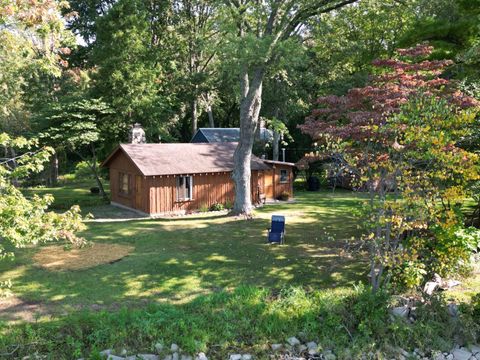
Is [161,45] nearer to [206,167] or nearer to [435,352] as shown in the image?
[206,167]

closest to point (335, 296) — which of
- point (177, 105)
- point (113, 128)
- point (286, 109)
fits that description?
point (113, 128)

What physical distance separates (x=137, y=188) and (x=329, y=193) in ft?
48.6

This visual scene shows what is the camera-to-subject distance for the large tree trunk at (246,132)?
66.7 ft

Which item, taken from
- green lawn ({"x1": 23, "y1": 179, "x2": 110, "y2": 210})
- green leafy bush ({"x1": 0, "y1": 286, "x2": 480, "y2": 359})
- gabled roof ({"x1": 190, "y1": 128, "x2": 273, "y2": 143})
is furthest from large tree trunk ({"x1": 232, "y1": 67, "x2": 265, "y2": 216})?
gabled roof ({"x1": 190, "y1": 128, "x2": 273, "y2": 143})

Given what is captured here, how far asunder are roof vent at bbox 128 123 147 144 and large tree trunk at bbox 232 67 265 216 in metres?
8.94

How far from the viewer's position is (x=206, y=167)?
2386 cm

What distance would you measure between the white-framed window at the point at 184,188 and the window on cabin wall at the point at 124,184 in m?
3.37

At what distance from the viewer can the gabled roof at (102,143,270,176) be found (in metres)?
22.4

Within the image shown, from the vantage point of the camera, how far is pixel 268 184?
26906mm

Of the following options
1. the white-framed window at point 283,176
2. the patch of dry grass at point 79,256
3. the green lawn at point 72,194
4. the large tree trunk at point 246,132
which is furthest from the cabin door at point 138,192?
the white-framed window at point 283,176

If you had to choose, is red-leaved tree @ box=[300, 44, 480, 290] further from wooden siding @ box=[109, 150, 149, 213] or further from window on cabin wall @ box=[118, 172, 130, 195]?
window on cabin wall @ box=[118, 172, 130, 195]

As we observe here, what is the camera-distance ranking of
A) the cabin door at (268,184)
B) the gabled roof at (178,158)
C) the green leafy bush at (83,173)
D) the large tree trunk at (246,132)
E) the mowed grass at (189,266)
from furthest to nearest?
the green leafy bush at (83,173) → the cabin door at (268,184) → the gabled roof at (178,158) → the large tree trunk at (246,132) → the mowed grass at (189,266)

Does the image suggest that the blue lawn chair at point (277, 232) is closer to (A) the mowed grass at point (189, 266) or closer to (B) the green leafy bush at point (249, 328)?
(A) the mowed grass at point (189, 266)

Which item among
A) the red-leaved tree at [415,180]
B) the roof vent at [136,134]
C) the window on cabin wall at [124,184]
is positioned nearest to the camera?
the red-leaved tree at [415,180]
